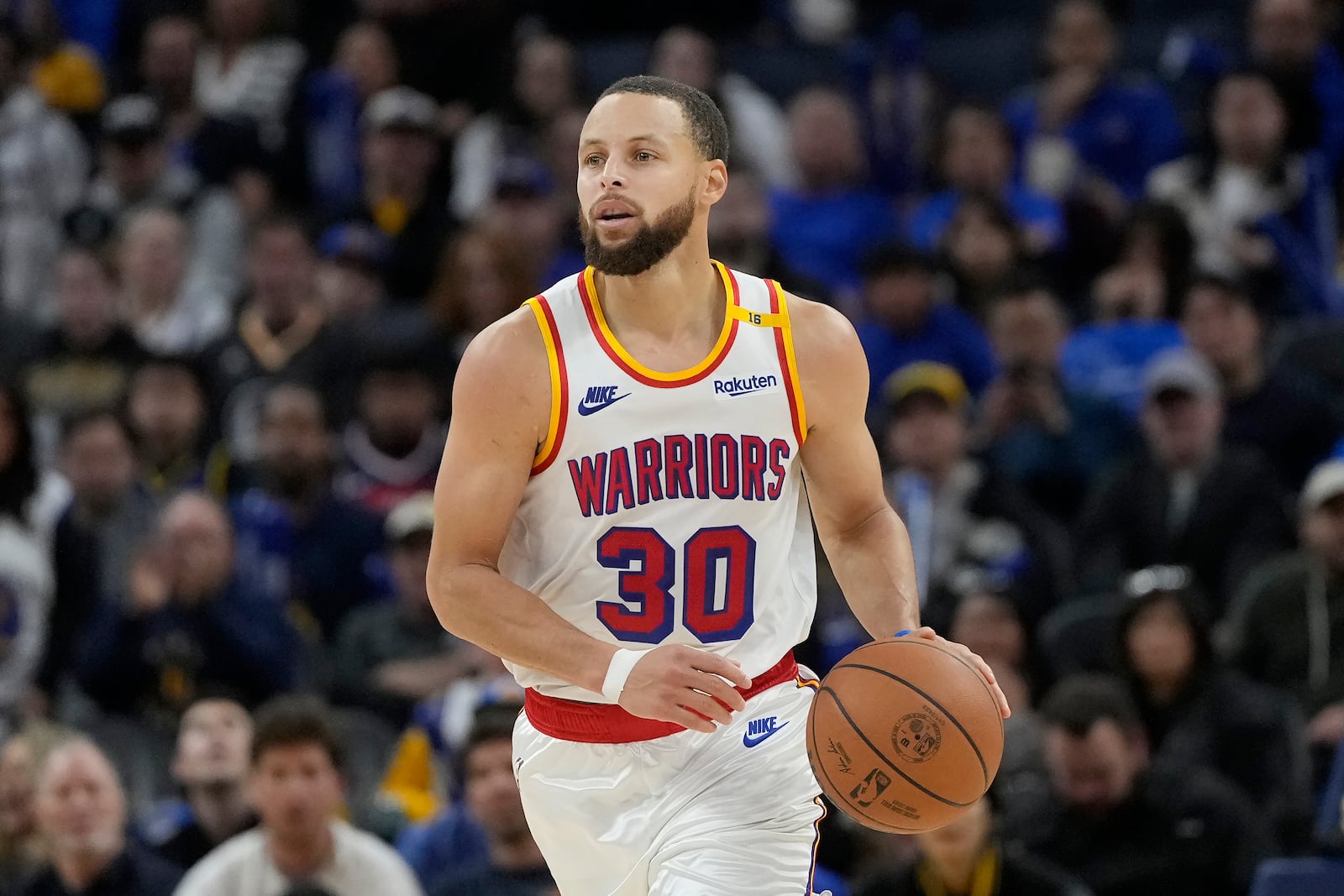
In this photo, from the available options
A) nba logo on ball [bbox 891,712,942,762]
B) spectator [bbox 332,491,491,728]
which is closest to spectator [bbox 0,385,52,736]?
spectator [bbox 332,491,491,728]

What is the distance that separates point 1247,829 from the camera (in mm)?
8195

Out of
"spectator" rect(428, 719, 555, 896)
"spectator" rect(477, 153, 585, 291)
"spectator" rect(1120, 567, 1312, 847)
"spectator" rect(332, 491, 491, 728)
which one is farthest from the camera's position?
"spectator" rect(477, 153, 585, 291)

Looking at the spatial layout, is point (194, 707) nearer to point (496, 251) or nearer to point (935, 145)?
point (496, 251)

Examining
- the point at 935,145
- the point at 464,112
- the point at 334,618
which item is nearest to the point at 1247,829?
the point at 334,618

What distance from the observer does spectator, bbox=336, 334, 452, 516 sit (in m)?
11.1

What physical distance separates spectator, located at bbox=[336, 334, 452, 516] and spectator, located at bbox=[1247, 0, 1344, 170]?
521cm

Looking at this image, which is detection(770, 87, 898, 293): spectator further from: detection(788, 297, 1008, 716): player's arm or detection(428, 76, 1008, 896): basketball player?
detection(428, 76, 1008, 896): basketball player

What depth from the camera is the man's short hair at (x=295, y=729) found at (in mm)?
8031

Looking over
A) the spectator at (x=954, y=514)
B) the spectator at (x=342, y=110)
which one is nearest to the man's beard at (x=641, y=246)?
the spectator at (x=954, y=514)

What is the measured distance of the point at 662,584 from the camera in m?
5.01

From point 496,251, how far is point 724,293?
21.2 feet

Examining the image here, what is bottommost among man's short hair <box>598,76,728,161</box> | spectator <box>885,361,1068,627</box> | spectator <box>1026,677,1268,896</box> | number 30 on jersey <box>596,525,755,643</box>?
spectator <box>1026,677,1268,896</box>

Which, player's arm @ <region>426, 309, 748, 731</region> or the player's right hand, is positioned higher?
player's arm @ <region>426, 309, 748, 731</region>

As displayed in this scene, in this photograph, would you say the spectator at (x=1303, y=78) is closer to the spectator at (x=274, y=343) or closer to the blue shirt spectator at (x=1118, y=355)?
the blue shirt spectator at (x=1118, y=355)
